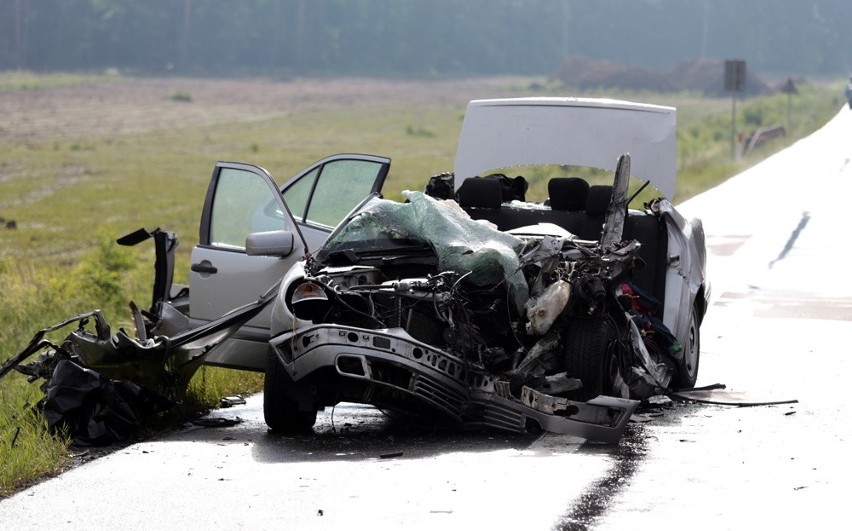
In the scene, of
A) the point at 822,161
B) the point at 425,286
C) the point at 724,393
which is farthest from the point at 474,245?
the point at 822,161

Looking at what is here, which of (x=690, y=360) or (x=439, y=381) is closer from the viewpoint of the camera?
(x=439, y=381)

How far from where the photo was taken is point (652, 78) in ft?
410

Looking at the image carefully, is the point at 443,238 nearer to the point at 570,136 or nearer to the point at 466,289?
the point at 466,289

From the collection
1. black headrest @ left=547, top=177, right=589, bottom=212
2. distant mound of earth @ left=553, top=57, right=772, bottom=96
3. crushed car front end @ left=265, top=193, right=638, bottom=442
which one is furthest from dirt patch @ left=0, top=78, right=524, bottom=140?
crushed car front end @ left=265, top=193, right=638, bottom=442

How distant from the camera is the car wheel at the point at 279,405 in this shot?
828cm

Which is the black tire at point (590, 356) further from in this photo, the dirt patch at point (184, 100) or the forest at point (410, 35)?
the forest at point (410, 35)

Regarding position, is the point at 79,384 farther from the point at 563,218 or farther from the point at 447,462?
the point at 563,218

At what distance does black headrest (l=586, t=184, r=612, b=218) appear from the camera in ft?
32.0

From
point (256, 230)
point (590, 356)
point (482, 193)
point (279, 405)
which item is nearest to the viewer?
point (590, 356)

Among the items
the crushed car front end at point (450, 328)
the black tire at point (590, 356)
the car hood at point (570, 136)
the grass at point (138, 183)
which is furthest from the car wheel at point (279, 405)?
the car hood at point (570, 136)

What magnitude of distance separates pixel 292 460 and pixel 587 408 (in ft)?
5.24

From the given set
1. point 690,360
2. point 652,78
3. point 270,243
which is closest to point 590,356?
point 690,360

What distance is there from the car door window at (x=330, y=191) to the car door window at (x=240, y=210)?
0.42 metres

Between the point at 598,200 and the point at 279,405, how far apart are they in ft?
8.94
